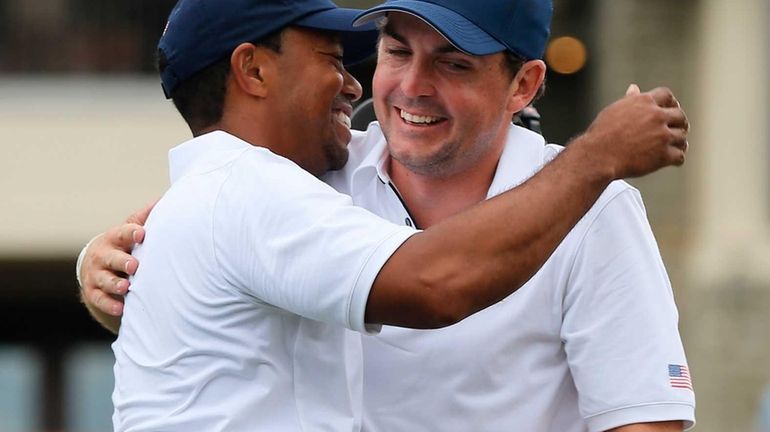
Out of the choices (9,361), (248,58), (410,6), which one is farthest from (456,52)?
(9,361)

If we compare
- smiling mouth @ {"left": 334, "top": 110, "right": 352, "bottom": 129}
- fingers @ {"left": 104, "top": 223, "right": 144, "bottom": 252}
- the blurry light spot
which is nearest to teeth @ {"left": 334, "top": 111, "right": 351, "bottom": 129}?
smiling mouth @ {"left": 334, "top": 110, "right": 352, "bottom": 129}

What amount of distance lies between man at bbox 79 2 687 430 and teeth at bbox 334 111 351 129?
10 cm

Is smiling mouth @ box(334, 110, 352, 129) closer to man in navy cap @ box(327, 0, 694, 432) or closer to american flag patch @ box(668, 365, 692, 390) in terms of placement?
man in navy cap @ box(327, 0, 694, 432)

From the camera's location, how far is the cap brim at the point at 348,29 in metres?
3.52

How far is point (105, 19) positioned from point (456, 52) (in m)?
9.81

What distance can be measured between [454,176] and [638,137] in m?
0.70

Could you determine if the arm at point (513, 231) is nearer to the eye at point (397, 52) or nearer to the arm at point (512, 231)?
the arm at point (512, 231)

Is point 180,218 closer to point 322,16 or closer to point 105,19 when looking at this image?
point 322,16

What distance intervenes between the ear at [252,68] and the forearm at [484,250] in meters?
0.65

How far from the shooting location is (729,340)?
36.5 feet

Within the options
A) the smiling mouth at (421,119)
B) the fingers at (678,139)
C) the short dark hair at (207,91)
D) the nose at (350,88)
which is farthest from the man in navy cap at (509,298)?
the fingers at (678,139)

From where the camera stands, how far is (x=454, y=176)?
364 centimetres

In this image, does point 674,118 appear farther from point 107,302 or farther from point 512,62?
point 107,302

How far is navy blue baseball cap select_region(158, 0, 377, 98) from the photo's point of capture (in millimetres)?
3449
